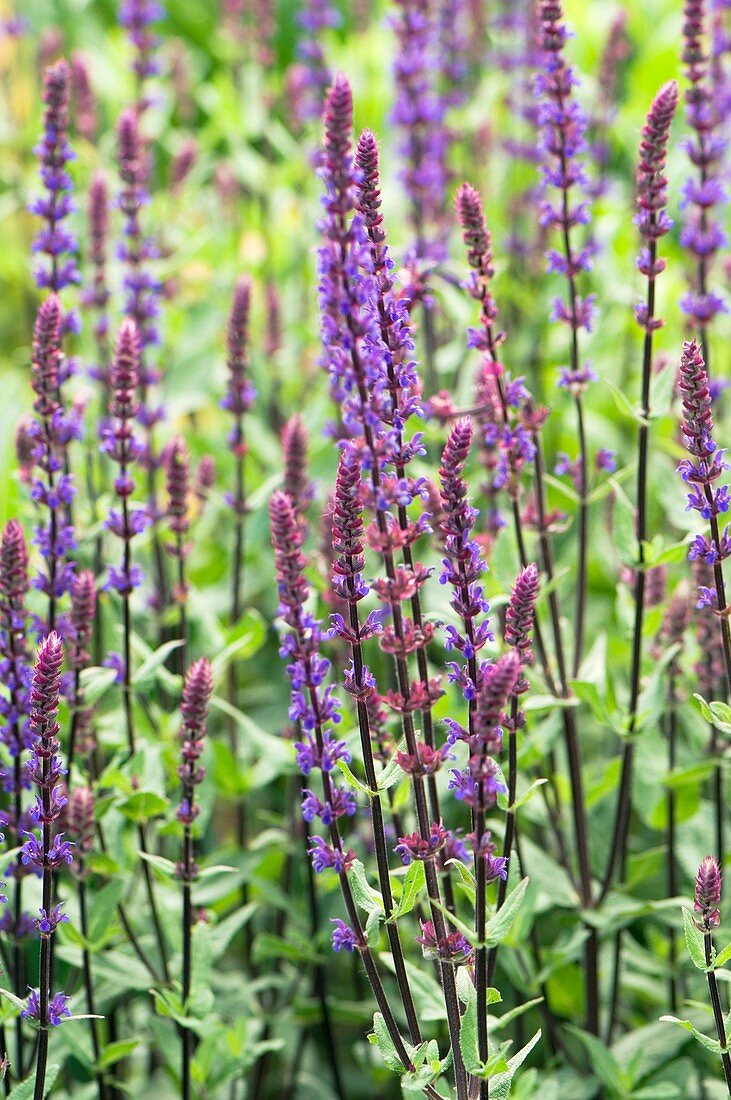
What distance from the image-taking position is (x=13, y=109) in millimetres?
7203

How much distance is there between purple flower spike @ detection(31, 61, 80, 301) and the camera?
376 centimetres

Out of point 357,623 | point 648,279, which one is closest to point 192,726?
point 357,623

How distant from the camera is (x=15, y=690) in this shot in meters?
3.16

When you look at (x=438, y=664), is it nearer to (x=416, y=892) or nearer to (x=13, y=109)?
(x=416, y=892)

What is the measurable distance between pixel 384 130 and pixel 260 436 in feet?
10.3

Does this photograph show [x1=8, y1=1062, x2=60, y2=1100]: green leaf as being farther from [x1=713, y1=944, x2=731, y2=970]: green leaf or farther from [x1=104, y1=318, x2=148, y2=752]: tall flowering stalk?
[x1=713, y1=944, x2=731, y2=970]: green leaf

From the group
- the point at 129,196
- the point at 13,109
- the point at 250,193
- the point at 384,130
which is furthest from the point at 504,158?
the point at 129,196

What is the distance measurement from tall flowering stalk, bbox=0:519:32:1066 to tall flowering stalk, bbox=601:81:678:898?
5.14ft

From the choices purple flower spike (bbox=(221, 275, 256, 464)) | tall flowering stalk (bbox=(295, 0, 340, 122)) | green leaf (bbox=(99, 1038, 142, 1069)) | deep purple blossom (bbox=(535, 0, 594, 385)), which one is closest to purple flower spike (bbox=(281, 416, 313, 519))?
purple flower spike (bbox=(221, 275, 256, 464))

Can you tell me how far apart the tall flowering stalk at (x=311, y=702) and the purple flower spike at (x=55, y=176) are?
159 centimetres

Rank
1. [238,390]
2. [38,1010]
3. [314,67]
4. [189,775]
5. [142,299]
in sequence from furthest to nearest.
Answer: [314,67]
[142,299]
[238,390]
[189,775]
[38,1010]

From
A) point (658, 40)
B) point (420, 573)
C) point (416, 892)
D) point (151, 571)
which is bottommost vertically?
point (416, 892)

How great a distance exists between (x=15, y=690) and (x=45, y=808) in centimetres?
60

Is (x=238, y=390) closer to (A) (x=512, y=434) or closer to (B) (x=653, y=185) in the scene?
(A) (x=512, y=434)
